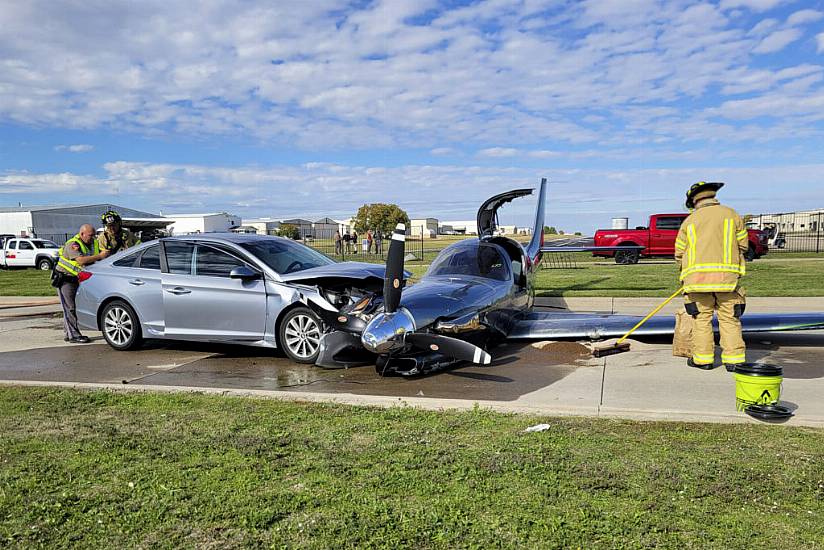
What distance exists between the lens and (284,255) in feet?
28.9

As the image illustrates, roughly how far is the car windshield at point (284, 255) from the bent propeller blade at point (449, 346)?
251 cm

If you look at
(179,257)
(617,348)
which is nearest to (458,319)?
(617,348)

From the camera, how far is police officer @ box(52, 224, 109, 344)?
385 inches

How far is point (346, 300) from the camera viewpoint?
25.6 feet

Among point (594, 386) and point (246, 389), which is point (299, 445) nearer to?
point (246, 389)

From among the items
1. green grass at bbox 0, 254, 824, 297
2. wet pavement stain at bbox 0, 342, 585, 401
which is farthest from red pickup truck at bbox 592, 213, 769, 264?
wet pavement stain at bbox 0, 342, 585, 401

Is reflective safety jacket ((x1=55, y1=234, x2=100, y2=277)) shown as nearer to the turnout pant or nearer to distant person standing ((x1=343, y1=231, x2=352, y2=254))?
the turnout pant

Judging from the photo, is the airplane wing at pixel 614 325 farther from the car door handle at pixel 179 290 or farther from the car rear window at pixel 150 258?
the car rear window at pixel 150 258

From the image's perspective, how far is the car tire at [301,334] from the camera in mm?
7801

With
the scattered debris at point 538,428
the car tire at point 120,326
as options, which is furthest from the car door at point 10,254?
the scattered debris at point 538,428

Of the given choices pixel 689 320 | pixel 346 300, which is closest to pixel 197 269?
pixel 346 300

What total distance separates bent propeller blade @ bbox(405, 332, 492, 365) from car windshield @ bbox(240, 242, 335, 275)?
251 cm

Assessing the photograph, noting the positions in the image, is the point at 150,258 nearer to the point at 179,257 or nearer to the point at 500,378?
the point at 179,257

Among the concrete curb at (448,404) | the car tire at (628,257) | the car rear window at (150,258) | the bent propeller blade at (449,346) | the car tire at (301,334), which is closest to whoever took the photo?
the concrete curb at (448,404)
